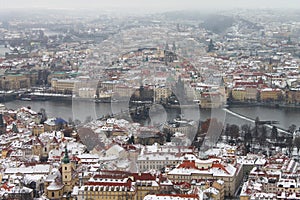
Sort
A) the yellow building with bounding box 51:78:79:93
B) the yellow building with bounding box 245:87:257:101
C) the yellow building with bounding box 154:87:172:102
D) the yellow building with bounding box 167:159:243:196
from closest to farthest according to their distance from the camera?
the yellow building with bounding box 167:159:243:196 < the yellow building with bounding box 154:87:172:102 < the yellow building with bounding box 245:87:257:101 < the yellow building with bounding box 51:78:79:93

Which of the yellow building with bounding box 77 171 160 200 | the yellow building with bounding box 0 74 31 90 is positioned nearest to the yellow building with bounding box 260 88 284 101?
the yellow building with bounding box 0 74 31 90

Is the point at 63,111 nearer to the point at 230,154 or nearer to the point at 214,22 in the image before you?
the point at 230,154

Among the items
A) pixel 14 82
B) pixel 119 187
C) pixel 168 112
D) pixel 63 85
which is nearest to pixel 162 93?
pixel 168 112

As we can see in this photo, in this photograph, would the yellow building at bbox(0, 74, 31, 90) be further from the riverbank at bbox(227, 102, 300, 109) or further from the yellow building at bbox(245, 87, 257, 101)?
the riverbank at bbox(227, 102, 300, 109)

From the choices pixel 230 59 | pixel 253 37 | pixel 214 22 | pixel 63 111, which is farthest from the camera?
Result: pixel 214 22

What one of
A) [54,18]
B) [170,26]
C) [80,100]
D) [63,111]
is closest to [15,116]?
[63,111]

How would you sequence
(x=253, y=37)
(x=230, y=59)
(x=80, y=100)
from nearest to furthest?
1. (x=80, y=100)
2. (x=230, y=59)
3. (x=253, y=37)

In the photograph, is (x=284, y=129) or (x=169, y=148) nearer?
(x=169, y=148)

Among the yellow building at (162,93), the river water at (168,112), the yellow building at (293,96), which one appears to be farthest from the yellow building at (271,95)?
the yellow building at (162,93)
